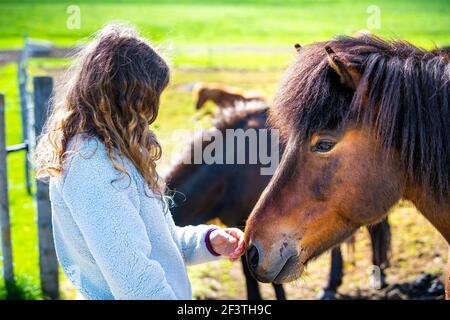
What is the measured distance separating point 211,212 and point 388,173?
2.41 meters

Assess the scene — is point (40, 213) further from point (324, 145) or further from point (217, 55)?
point (217, 55)

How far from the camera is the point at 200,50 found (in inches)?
957

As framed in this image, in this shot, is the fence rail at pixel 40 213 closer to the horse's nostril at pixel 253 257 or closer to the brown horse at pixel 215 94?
the horse's nostril at pixel 253 257

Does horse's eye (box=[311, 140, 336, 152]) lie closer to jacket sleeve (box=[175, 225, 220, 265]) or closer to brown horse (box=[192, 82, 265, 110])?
→ jacket sleeve (box=[175, 225, 220, 265])

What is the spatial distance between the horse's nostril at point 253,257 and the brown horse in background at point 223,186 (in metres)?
1.99

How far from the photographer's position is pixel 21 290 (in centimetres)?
425

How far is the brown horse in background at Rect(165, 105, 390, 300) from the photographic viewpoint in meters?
4.07

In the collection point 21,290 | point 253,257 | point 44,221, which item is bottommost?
point 21,290

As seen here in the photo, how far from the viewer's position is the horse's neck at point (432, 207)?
207cm

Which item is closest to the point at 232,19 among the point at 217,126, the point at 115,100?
the point at 217,126

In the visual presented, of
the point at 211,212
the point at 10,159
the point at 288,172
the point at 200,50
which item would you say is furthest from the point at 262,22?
the point at 288,172

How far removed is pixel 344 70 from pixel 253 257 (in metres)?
0.76

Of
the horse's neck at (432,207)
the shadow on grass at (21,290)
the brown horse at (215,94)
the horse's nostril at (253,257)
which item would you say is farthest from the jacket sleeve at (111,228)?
the brown horse at (215,94)
